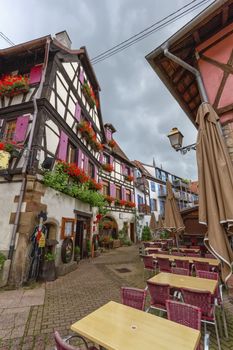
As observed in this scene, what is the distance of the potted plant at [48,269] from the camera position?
5850 mm

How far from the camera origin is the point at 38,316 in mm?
3561

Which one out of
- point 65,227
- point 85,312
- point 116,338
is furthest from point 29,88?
point 116,338

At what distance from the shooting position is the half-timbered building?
5.90 metres

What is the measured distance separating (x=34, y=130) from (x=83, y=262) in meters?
6.45

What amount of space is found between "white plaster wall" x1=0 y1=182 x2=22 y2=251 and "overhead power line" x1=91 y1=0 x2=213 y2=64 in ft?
18.3

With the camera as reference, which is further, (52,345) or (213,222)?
(52,345)

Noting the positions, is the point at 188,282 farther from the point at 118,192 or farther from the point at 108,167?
the point at 118,192

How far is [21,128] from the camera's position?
274 inches

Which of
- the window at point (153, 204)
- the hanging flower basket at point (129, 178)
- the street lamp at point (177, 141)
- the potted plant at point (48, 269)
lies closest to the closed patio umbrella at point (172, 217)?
the street lamp at point (177, 141)

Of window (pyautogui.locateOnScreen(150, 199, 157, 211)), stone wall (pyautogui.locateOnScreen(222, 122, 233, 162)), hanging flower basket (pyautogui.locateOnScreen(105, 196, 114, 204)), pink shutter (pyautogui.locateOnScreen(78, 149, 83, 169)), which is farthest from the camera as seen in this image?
window (pyautogui.locateOnScreen(150, 199, 157, 211))

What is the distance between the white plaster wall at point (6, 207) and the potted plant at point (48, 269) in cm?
128

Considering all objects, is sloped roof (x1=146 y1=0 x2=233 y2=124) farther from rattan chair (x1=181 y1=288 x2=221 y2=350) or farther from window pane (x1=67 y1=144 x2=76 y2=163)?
window pane (x1=67 y1=144 x2=76 y2=163)

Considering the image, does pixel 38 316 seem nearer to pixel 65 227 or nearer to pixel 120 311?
pixel 120 311

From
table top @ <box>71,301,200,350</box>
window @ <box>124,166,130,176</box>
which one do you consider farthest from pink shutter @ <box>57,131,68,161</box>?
window @ <box>124,166,130,176</box>
